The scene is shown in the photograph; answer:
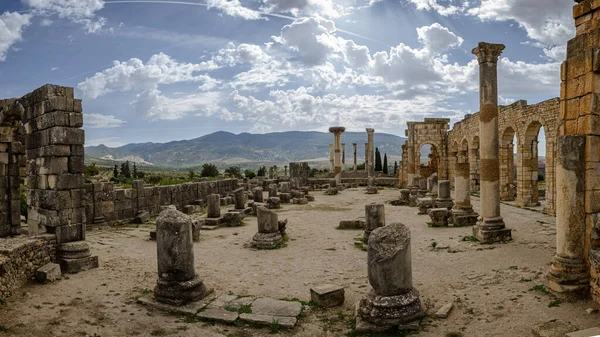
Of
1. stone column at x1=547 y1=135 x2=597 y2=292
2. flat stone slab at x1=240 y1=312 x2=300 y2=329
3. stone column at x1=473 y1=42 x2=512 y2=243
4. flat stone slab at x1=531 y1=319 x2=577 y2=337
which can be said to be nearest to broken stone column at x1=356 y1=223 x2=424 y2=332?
flat stone slab at x1=240 y1=312 x2=300 y2=329

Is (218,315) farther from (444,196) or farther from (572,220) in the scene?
(444,196)

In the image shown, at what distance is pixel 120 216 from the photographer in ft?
60.4

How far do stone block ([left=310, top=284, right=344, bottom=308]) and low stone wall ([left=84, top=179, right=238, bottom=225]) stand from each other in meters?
9.32

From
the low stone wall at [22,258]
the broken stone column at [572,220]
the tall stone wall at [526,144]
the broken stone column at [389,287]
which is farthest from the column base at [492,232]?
the low stone wall at [22,258]

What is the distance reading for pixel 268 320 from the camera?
751cm

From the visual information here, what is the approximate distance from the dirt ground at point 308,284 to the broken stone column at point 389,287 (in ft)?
1.14

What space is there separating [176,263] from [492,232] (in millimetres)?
9242

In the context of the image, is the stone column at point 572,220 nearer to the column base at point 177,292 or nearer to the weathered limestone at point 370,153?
the column base at point 177,292

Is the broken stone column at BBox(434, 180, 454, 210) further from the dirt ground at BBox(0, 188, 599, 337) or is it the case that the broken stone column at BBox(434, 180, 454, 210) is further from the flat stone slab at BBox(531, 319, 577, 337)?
the flat stone slab at BBox(531, 319, 577, 337)

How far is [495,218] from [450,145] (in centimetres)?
2292

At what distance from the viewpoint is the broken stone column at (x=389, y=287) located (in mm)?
7082

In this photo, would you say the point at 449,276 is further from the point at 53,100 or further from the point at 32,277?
the point at 53,100

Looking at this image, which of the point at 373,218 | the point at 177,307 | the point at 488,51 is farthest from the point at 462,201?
the point at 177,307

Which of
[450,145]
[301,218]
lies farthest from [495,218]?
[450,145]
